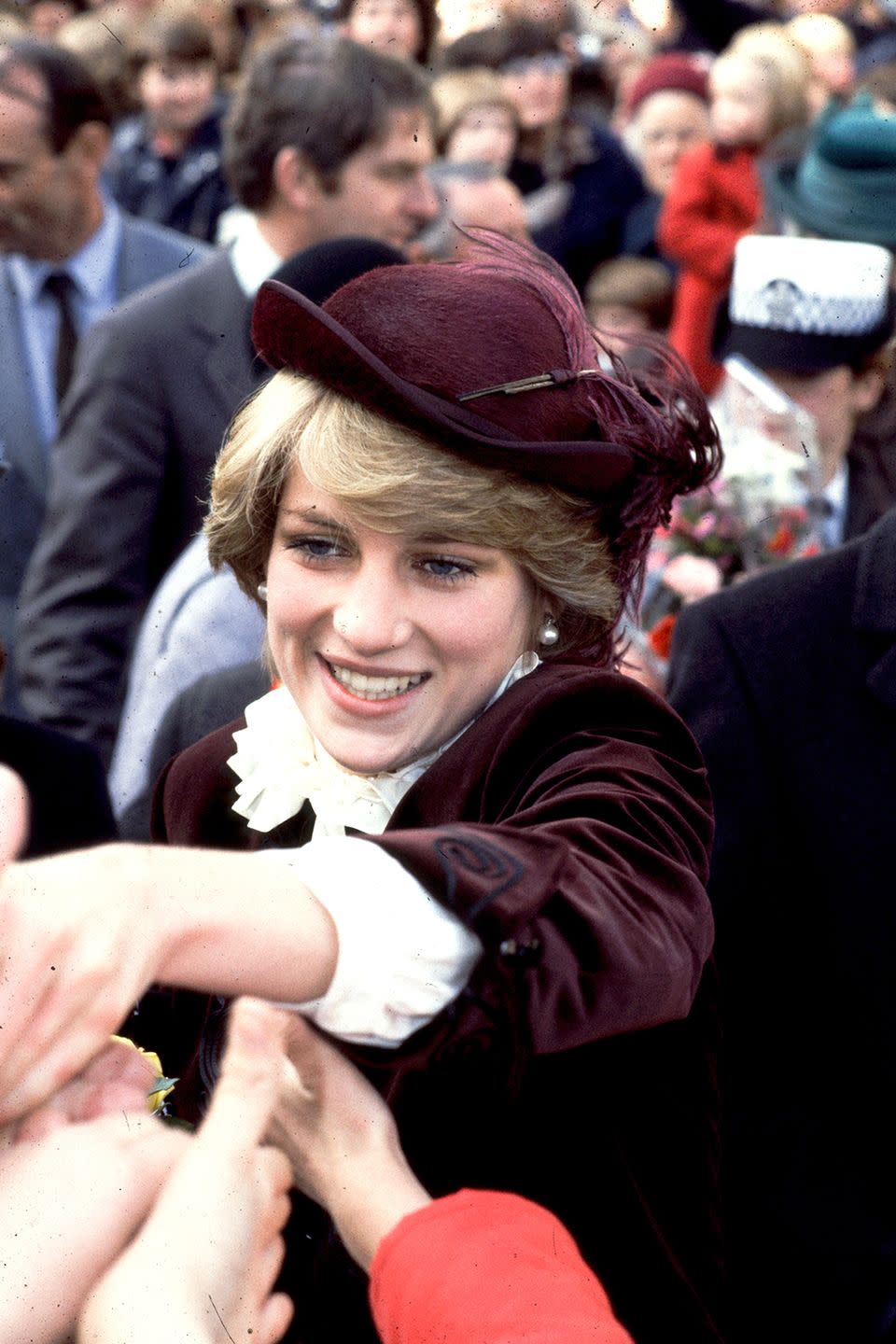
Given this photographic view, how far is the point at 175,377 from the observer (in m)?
3.72

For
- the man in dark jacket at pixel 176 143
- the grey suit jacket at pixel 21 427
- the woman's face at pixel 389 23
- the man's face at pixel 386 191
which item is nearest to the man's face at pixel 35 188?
the grey suit jacket at pixel 21 427

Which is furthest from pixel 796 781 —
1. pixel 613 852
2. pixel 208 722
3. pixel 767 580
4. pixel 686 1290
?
pixel 613 852

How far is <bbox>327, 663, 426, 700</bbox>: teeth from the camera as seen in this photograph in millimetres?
1710

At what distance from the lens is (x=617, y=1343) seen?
1147 mm

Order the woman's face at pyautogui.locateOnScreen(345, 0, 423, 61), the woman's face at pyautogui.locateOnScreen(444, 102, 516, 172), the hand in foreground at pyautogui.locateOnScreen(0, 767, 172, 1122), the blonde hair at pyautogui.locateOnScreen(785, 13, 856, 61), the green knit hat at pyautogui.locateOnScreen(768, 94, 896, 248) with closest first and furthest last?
the hand in foreground at pyautogui.locateOnScreen(0, 767, 172, 1122) < the green knit hat at pyautogui.locateOnScreen(768, 94, 896, 248) < the woman's face at pyautogui.locateOnScreen(345, 0, 423, 61) < the woman's face at pyautogui.locateOnScreen(444, 102, 516, 172) < the blonde hair at pyautogui.locateOnScreen(785, 13, 856, 61)

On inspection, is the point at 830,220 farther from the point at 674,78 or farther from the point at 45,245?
the point at 674,78

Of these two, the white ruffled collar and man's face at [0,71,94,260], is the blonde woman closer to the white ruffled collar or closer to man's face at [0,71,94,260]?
the white ruffled collar

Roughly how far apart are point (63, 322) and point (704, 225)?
88.9 inches

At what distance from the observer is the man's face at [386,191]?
4.11 meters

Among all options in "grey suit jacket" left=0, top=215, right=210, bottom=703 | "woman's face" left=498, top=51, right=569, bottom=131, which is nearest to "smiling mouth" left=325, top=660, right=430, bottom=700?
"grey suit jacket" left=0, top=215, right=210, bottom=703

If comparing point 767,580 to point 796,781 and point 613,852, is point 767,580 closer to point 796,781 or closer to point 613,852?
point 796,781

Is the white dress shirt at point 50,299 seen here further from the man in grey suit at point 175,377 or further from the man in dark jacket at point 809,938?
the man in dark jacket at point 809,938

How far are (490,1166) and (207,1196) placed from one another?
48 cm

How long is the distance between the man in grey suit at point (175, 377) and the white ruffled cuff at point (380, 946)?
7.17 feet
